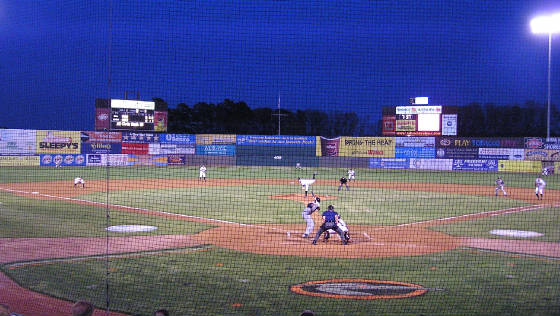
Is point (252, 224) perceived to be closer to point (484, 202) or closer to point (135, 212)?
point (135, 212)

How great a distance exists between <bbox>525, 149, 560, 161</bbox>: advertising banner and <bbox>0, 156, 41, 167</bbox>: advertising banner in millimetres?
42420

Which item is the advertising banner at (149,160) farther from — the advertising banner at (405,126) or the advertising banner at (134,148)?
the advertising banner at (405,126)

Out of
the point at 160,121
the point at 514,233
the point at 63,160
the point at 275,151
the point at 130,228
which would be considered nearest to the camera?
the point at 514,233

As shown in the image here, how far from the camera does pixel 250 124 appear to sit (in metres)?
38.2

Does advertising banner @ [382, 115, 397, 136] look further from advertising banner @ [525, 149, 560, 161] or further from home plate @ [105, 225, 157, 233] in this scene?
home plate @ [105, 225, 157, 233]

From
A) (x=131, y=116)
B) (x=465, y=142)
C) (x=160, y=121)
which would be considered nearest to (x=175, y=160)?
(x=160, y=121)

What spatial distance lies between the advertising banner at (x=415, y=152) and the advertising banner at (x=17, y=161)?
32.6 meters

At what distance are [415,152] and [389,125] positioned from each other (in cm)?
577

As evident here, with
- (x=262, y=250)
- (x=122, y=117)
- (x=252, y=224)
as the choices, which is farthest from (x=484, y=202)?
(x=122, y=117)

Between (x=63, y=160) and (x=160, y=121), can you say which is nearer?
(x=160, y=121)

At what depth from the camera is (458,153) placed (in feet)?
136

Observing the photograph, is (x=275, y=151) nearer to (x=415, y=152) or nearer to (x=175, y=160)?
→ (x=175, y=160)

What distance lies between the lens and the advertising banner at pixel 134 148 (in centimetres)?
4272

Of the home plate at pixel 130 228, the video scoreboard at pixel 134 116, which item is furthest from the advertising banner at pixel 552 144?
the home plate at pixel 130 228
